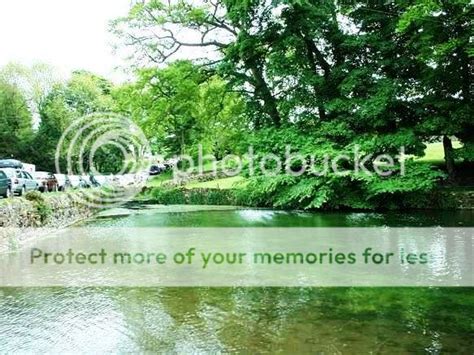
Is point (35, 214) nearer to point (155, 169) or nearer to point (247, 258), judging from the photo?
point (247, 258)

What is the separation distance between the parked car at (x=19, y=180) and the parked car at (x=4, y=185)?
21 centimetres

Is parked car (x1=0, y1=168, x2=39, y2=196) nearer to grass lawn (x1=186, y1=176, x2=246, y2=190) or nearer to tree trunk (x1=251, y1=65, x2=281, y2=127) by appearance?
grass lawn (x1=186, y1=176, x2=246, y2=190)

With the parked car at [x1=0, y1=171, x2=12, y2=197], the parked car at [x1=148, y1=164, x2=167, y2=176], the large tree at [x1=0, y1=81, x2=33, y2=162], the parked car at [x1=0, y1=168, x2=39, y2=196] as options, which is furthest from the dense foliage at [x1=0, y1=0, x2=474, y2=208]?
the parked car at [x1=148, y1=164, x2=167, y2=176]

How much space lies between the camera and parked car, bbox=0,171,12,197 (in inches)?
707

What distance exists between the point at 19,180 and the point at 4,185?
160 cm

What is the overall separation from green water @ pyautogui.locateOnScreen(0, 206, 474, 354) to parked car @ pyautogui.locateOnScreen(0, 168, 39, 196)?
490 inches

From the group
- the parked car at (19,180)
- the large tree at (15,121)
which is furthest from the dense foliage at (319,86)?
the large tree at (15,121)

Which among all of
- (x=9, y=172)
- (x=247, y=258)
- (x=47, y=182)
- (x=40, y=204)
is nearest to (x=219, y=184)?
(x=47, y=182)

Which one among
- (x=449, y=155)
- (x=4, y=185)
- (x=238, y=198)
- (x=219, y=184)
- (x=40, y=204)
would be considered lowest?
(x=238, y=198)

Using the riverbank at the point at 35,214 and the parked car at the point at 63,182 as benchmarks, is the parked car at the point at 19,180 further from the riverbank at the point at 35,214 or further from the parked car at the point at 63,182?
the parked car at the point at 63,182

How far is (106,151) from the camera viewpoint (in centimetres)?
4341

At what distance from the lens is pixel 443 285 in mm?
7422

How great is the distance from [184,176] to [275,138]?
12009mm

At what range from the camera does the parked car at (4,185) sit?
58.9 feet
